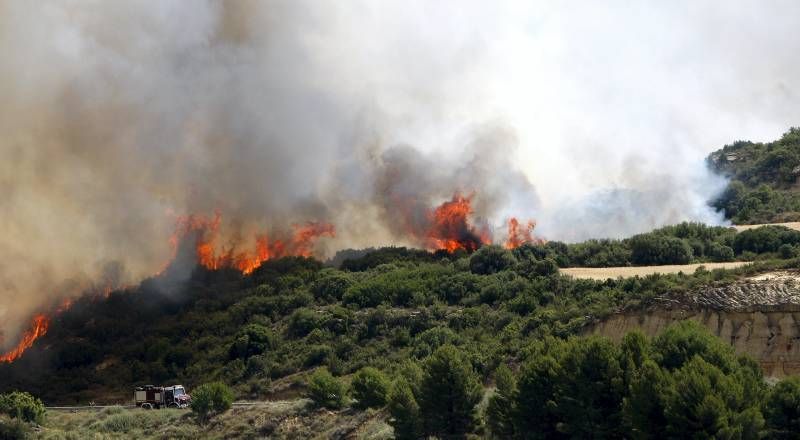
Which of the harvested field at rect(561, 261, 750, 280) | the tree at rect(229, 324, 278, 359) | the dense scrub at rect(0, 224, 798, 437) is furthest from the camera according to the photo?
A: the tree at rect(229, 324, 278, 359)

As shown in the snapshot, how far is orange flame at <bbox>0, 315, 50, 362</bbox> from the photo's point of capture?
88.6 m

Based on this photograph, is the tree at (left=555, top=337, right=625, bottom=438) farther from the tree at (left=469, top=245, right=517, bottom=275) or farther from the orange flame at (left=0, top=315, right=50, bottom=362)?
the orange flame at (left=0, top=315, right=50, bottom=362)

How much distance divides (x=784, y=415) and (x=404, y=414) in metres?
18.3

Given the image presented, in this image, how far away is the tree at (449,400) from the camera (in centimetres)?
5453

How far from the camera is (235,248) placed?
98062mm

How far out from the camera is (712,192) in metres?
107

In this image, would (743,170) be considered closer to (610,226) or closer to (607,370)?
(610,226)

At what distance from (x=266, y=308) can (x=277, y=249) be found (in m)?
12.9

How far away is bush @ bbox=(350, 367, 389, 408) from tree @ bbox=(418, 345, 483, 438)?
22.3ft

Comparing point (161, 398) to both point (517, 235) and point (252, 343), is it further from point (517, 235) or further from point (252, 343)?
point (517, 235)

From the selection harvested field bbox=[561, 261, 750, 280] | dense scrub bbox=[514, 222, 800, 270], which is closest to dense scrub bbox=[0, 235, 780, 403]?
dense scrub bbox=[514, 222, 800, 270]

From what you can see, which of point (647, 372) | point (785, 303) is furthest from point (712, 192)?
point (647, 372)

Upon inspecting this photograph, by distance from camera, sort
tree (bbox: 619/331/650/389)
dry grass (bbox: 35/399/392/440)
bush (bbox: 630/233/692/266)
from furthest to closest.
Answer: bush (bbox: 630/233/692/266) → dry grass (bbox: 35/399/392/440) → tree (bbox: 619/331/650/389)

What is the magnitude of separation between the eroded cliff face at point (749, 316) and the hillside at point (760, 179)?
3476cm
